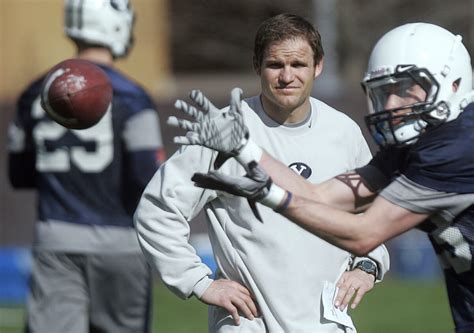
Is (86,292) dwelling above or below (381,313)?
above

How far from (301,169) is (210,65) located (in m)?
19.2

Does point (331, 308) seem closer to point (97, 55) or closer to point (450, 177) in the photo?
point (450, 177)

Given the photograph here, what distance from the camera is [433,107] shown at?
431 cm

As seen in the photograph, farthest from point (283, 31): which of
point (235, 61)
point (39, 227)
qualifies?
point (235, 61)

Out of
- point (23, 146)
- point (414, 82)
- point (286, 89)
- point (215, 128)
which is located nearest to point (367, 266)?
point (286, 89)

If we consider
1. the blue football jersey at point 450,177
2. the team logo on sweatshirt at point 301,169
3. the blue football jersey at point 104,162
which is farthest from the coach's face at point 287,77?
the blue football jersey at point 104,162

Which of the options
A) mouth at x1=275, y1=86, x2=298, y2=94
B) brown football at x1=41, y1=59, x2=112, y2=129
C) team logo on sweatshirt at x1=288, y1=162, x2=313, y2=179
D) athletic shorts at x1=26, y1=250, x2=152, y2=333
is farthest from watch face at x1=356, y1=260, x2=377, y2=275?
athletic shorts at x1=26, y1=250, x2=152, y2=333

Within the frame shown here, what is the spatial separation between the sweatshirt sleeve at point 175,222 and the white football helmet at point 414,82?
855mm

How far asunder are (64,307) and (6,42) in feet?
42.3

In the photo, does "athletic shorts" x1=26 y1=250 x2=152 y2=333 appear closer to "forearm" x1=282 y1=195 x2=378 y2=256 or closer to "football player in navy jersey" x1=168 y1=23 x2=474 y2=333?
"football player in navy jersey" x1=168 y1=23 x2=474 y2=333

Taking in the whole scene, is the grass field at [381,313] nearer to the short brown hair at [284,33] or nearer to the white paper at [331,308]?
the white paper at [331,308]

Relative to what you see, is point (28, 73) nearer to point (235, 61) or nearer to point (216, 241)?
point (235, 61)

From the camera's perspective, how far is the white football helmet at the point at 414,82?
4.32 meters

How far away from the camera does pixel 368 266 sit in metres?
5.16
